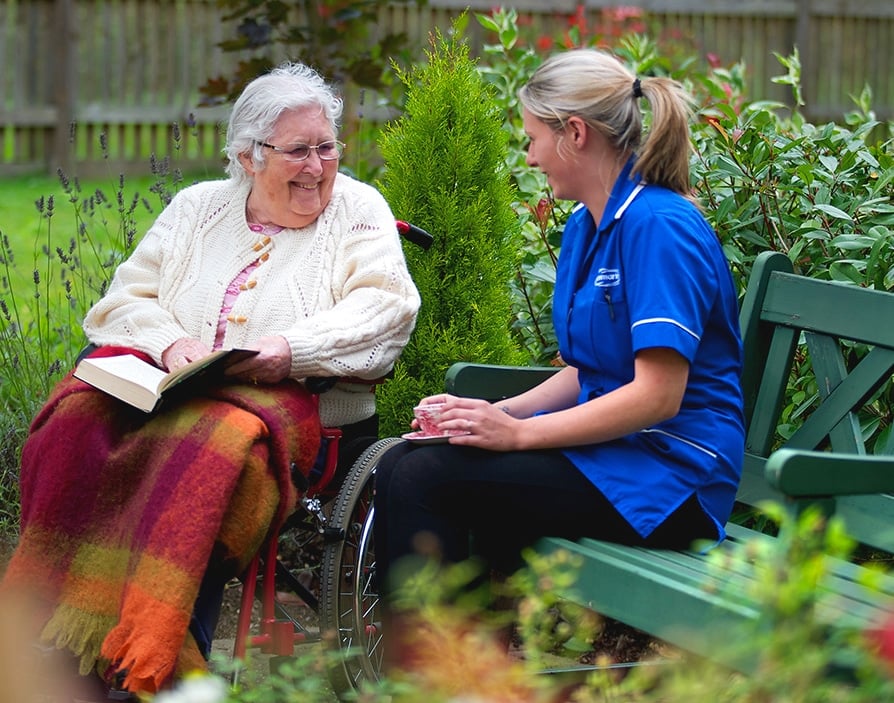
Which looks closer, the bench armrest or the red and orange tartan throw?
the bench armrest

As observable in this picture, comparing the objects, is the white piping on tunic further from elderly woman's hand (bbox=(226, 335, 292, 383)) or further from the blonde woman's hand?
elderly woman's hand (bbox=(226, 335, 292, 383))

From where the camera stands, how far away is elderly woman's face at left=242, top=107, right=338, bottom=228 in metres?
3.41

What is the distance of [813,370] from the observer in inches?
128

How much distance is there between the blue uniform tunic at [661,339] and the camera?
266cm

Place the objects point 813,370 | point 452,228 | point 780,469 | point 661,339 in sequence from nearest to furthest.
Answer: point 780,469 < point 661,339 < point 813,370 < point 452,228

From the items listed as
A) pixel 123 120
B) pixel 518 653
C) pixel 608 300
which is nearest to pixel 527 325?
pixel 518 653

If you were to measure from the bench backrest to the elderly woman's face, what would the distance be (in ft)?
1.95

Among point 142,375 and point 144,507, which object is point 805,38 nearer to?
point 142,375

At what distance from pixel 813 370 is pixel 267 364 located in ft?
4.24

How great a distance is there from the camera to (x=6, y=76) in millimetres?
11086

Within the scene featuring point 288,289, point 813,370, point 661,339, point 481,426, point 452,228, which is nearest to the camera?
point 661,339

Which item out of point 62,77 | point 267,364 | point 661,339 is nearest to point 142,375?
point 267,364

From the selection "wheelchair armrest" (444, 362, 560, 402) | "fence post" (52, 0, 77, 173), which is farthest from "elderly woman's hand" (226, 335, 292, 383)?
"fence post" (52, 0, 77, 173)

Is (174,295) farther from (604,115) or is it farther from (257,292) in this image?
(604,115)
